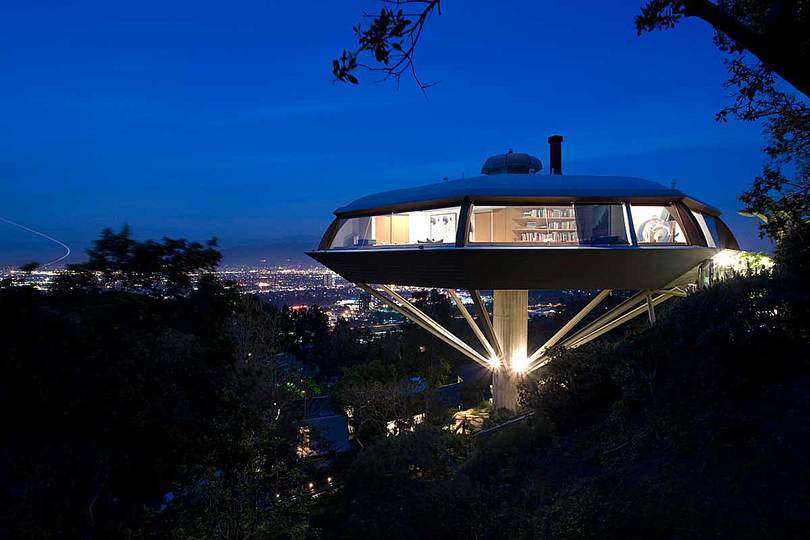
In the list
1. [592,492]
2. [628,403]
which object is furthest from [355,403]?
[592,492]

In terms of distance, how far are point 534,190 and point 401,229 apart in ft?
11.5

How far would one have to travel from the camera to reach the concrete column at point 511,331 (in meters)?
15.3

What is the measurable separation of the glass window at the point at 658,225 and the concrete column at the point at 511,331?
4.78 metres

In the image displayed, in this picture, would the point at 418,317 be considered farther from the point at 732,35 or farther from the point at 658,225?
the point at 732,35

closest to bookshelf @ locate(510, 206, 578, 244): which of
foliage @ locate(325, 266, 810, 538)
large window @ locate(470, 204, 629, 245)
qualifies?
large window @ locate(470, 204, 629, 245)

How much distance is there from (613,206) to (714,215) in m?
5.46

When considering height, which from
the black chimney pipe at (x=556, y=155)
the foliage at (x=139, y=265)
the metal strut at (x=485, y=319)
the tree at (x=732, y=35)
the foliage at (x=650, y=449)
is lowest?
the foliage at (x=650, y=449)

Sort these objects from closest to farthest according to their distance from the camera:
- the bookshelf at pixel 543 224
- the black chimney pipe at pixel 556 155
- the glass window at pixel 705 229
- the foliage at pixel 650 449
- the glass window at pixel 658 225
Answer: the foliage at pixel 650 449, the bookshelf at pixel 543 224, the glass window at pixel 658 225, the glass window at pixel 705 229, the black chimney pipe at pixel 556 155

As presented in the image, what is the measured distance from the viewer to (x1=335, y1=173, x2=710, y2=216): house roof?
429 inches

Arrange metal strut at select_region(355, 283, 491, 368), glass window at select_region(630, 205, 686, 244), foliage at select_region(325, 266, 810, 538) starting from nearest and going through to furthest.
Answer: foliage at select_region(325, 266, 810, 538) → glass window at select_region(630, 205, 686, 244) → metal strut at select_region(355, 283, 491, 368)

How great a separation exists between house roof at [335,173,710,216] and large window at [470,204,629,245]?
364 mm

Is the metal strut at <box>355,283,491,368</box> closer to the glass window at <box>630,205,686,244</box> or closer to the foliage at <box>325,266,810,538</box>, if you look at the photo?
the foliage at <box>325,266,810,538</box>

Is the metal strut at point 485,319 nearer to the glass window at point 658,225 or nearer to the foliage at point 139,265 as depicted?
the glass window at point 658,225

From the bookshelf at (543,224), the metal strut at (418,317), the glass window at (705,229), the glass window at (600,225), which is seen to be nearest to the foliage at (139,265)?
the bookshelf at (543,224)
